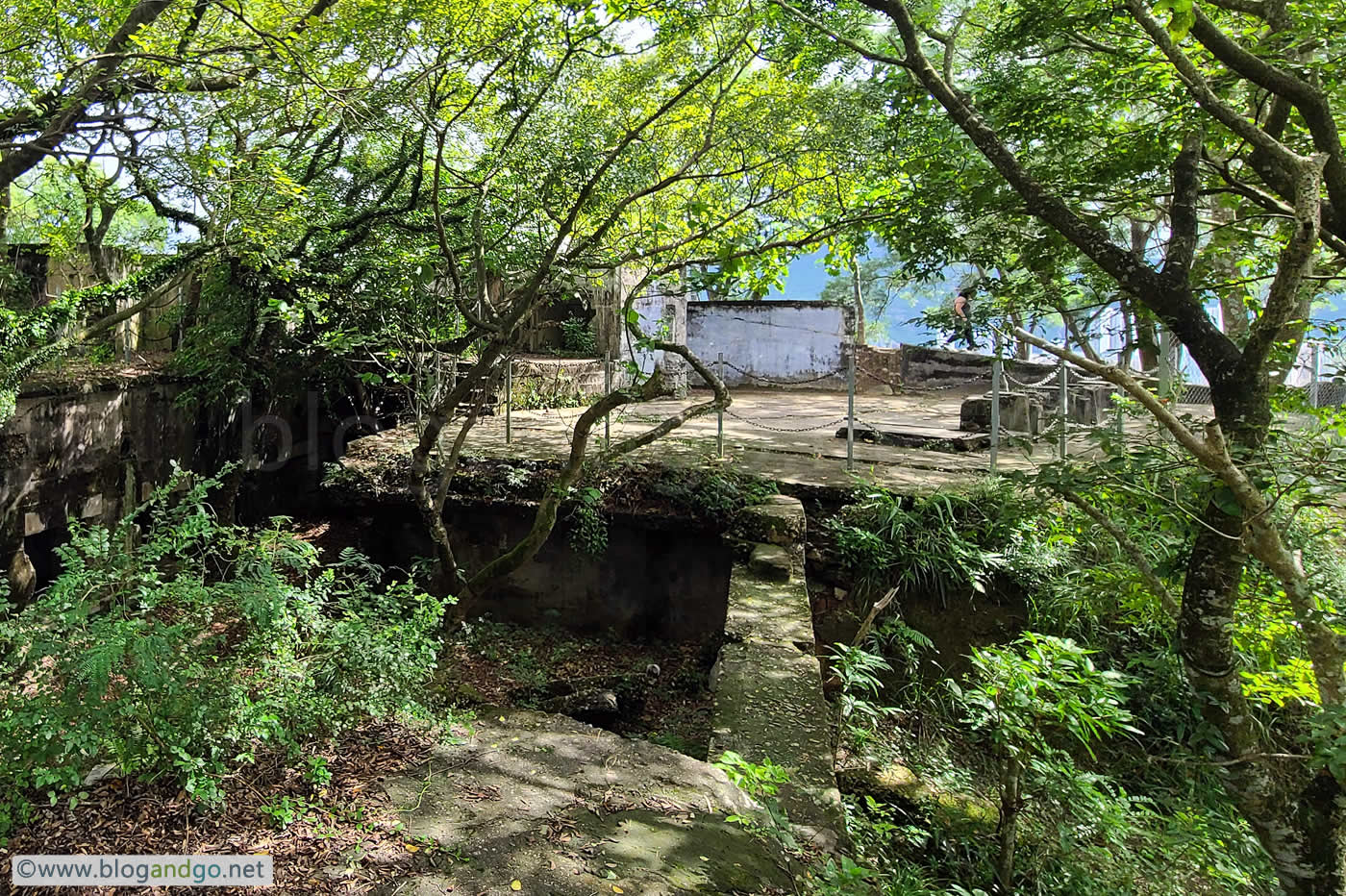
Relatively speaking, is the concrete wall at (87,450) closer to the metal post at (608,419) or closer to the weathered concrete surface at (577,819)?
the metal post at (608,419)

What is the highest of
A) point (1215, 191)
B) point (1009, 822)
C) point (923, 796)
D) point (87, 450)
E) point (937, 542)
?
point (1215, 191)

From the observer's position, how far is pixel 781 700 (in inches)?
150

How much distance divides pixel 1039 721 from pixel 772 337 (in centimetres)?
1544

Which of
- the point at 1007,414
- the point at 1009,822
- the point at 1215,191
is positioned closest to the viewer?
the point at 1009,822

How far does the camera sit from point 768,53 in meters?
5.86

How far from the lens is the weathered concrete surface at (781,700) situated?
10.1 ft

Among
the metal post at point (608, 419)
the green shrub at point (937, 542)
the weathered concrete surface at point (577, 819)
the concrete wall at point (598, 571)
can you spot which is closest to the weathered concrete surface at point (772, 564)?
the green shrub at point (937, 542)

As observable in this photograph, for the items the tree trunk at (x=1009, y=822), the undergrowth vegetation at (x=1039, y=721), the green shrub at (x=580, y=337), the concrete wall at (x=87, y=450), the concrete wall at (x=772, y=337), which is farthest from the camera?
the concrete wall at (x=772, y=337)

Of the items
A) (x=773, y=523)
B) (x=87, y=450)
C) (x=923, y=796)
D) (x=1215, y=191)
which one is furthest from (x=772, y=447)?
(x=87, y=450)

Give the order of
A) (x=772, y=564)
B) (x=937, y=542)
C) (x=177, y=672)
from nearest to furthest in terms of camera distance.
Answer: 1. (x=177, y=672)
2. (x=772, y=564)
3. (x=937, y=542)

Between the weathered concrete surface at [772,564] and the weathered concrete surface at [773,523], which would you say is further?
the weathered concrete surface at [773,523]

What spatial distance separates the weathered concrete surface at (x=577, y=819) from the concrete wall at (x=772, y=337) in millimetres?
15090

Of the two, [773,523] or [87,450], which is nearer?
[773,523]

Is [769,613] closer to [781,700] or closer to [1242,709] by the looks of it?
[781,700]
